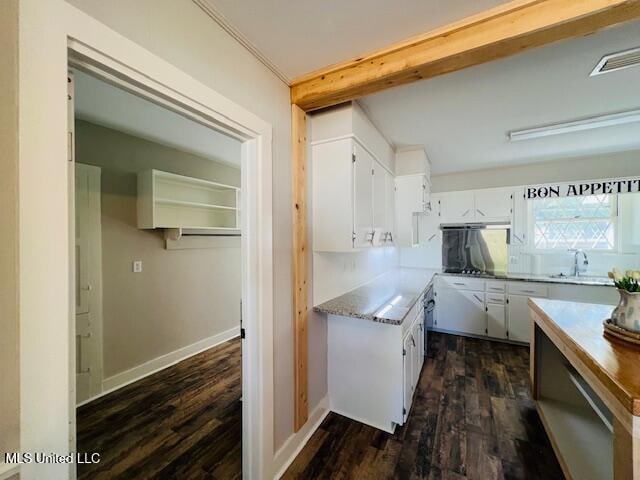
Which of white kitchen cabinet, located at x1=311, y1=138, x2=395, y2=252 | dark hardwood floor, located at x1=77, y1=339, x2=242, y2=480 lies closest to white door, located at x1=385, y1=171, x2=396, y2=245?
white kitchen cabinet, located at x1=311, y1=138, x2=395, y2=252

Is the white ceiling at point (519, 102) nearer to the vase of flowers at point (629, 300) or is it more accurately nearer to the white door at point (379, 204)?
the white door at point (379, 204)

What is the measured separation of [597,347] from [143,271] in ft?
12.1

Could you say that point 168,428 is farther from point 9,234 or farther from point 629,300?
point 629,300

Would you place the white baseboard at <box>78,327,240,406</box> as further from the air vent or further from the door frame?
the air vent

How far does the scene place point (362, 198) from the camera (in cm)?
211

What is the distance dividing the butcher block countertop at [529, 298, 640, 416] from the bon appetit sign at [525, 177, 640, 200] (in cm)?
A: 229

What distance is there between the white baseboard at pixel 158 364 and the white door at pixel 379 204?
8.85ft

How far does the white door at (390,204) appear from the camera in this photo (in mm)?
2831

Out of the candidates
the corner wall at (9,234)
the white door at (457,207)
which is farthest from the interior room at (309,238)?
the white door at (457,207)

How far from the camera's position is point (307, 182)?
1981mm

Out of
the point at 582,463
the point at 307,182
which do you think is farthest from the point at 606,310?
the point at 307,182

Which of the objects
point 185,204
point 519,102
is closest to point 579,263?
point 519,102

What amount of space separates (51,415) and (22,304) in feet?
1.10

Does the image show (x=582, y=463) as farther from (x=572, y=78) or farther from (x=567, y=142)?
(x=567, y=142)
